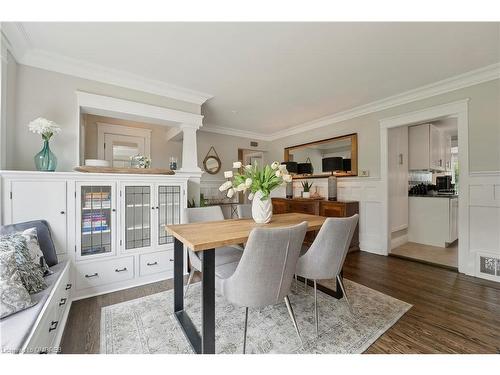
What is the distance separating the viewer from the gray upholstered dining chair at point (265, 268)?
121 cm

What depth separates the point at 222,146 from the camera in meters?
5.00

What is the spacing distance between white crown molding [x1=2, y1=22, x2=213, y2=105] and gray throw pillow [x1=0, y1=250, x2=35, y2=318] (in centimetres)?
189

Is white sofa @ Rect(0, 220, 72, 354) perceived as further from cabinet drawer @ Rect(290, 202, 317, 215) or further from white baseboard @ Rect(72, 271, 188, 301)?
cabinet drawer @ Rect(290, 202, 317, 215)

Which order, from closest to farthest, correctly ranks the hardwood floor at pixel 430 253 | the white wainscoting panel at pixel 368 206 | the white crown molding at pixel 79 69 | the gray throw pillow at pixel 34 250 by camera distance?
1. the gray throw pillow at pixel 34 250
2. the white crown molding at pixel 79 69
3. the hardwood floor at pixel 430 253
4. the white wainscoting panel at pixel 368 206

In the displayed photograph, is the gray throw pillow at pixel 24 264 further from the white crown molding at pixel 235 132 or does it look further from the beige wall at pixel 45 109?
the white crown molding at pixel 235 132

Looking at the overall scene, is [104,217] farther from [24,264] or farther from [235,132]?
[235,132]

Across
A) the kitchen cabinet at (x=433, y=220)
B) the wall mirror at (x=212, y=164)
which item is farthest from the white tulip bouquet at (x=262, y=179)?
the kitchen cabinet at (x=433, y=220)

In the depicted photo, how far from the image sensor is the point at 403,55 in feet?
7.10

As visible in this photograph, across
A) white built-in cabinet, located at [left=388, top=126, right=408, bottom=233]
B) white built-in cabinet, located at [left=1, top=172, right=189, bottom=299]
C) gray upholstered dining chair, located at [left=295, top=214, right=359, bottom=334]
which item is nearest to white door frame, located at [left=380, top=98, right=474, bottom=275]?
white built-in cabinet, located at [left=388, top=126, right=408, bottom=233]

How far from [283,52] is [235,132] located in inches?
119

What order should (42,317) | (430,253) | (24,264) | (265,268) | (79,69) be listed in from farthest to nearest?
(430,253) < (79,69) < (24,264) < (265,268) < (42,317)

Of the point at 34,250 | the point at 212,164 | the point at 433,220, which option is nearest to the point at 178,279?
the point at 34,250

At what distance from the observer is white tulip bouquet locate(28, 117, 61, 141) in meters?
1.99

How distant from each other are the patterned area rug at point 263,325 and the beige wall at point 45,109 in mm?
1677
